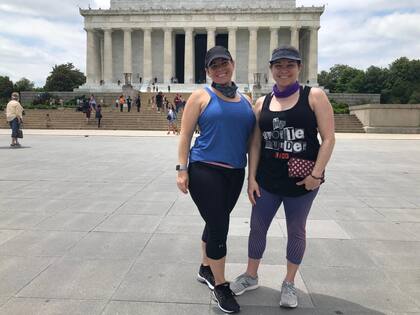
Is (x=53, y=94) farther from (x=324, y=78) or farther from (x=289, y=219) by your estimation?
(x=324, y=78)

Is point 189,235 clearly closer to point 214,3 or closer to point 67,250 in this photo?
point 67,250

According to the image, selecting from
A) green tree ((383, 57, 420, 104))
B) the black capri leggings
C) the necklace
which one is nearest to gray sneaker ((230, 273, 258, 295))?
the black capri leggings

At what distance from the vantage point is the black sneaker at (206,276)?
427 centimetres

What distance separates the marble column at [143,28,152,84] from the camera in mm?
65562

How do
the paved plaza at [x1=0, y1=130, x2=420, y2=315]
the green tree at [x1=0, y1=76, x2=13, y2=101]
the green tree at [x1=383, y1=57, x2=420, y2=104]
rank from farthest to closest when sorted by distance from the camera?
1. the green tree at [x1=0, y1=76, x2=13, y2=101]
2. the green tree at [x1=383, y1=57, x2=420, y2=104]
3. the paved plaza at [x1=0, y1=130, x2=420, y2=315]

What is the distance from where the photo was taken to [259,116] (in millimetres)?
4047

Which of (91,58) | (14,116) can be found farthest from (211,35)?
(14,116)

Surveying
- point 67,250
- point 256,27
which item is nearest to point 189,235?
point 67,250

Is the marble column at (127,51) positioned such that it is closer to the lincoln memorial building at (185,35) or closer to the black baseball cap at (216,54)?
the lincoln memorial building at (185,35)

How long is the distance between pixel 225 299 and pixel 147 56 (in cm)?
6540

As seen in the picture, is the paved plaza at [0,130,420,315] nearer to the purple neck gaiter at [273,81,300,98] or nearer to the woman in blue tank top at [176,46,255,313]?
the woman in blue tank top at [176,46,255,313]

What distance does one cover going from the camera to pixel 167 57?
66.5 m

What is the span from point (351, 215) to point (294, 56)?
4061 mm

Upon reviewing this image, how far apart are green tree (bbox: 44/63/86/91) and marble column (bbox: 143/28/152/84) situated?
31096 mm
